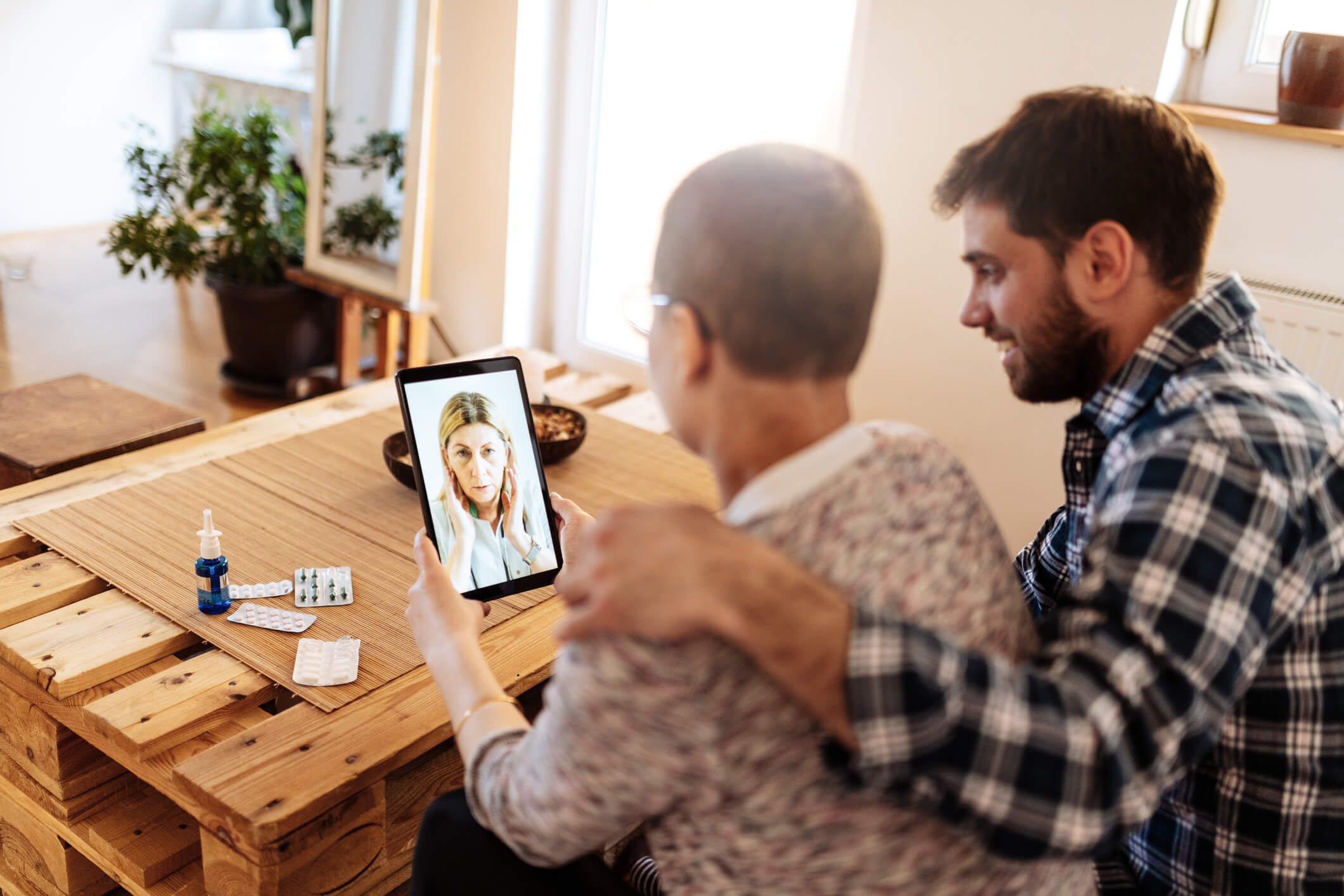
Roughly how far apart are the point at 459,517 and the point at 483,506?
3cm

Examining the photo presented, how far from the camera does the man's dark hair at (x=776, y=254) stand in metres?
0.75

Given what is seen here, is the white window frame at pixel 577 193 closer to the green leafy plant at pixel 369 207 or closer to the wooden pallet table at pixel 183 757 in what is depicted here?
the green leafy plant at pixel 369 207

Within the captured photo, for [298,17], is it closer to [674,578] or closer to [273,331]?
[273,331]

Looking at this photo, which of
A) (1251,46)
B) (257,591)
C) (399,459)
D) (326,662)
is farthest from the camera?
(1251,46)

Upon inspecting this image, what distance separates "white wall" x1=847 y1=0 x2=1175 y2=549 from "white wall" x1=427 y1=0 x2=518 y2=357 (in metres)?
1.05

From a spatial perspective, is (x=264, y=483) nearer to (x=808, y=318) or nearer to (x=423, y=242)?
(x=808, y=318)

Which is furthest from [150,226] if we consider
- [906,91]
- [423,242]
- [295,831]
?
[295,831]

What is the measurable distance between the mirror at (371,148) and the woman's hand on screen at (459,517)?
1.90 meters

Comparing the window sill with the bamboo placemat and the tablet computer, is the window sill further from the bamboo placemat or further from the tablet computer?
the tablet computer

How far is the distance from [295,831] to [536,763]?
16.6 inches

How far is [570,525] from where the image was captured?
143 cm

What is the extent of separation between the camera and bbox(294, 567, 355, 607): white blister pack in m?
1.42

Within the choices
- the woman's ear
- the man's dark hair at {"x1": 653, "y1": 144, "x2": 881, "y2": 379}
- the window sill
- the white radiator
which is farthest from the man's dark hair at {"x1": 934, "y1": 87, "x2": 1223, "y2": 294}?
the white radiator

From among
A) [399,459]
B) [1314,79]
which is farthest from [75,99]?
[1314,79]
